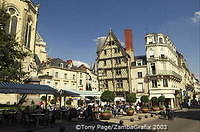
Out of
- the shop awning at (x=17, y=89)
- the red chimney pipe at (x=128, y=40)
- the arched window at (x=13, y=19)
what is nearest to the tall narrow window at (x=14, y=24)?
the arched window at (x=13, y=19)

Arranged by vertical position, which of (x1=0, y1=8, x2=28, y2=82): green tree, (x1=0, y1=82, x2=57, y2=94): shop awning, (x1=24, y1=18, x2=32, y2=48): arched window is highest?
(x1=24, y1=18, x2=32, y2=48): arched window

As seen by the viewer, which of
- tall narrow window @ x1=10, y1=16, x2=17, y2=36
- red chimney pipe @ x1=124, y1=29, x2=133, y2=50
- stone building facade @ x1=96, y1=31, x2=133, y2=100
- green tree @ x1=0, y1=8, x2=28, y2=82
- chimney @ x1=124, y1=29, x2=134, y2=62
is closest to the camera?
green tree @ x1=0, y1=8, x2=28, y2=82

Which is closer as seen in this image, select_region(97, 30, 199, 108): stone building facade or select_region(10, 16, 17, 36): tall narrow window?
select_region(10, 16, 17, 36): tall narrow window

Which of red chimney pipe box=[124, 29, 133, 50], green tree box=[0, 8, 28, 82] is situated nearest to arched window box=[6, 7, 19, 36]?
green tree box=[0, 8, 28, 82]

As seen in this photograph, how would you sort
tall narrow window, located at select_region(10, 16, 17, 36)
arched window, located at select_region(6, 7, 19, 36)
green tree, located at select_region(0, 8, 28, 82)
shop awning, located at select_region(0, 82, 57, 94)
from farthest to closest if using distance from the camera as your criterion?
tall narrow window, located at select_region(10, 16, 17, 36) < arched window, located at select_region(6, 7, 19, 36) < green tree, located at select_region(0, 8, 28, 82) < shop awning, located at select_region(0, 82, 57, 94)

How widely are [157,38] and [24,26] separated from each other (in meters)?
29.5

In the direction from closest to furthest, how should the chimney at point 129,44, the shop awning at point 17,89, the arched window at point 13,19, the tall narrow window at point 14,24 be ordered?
the shop awning at point 17,89 → the arched window at point 13,19 → the tall narrow window at point 14,24 → the chimney at point 129,44

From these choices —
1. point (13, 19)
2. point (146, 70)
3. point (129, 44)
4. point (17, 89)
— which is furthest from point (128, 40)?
point (17, 89)

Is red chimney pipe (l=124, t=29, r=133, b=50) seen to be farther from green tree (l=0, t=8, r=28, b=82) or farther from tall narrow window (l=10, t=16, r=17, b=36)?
green tree (l=0, t=8, r=28, b=82)

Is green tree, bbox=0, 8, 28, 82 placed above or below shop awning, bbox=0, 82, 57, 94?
above

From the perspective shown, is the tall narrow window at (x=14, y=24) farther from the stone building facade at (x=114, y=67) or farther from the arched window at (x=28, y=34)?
the stone building facade at (x=114, y=67)

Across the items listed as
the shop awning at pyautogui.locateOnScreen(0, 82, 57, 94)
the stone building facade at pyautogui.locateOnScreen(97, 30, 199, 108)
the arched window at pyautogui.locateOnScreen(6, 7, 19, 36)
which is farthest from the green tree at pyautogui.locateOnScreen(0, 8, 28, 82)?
the stone building facade at pyautogui.locateOnScreen(97, 30, 199, 108)

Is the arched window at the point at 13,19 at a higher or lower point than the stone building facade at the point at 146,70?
higher

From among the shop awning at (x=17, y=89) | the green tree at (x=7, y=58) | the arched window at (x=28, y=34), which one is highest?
the arched window at (x=28, y=34)
